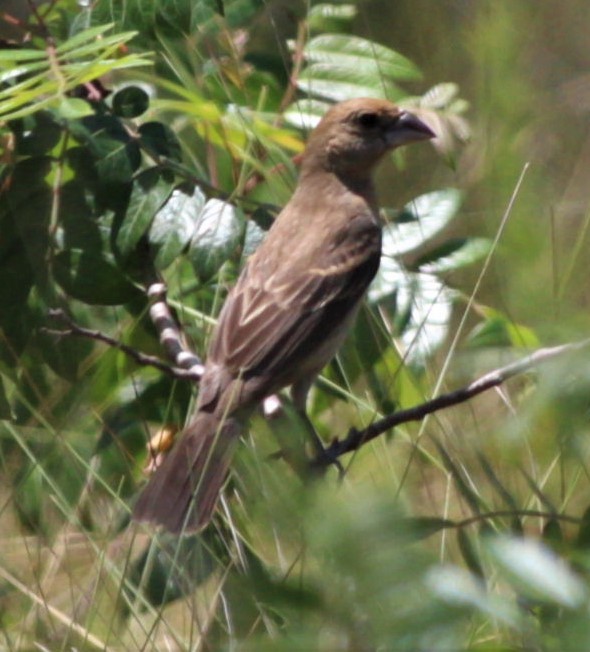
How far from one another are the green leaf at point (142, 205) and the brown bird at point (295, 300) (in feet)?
1.29

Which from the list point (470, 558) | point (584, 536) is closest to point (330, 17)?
point (470, 558)

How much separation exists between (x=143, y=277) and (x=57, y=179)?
0.32 metres

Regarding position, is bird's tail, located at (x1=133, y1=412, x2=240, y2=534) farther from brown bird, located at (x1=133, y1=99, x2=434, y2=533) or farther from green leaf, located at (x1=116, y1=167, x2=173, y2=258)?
green leaf, located at (x1=116, y1=167, x2=173, y2=258)

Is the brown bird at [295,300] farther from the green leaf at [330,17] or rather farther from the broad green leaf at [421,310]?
the green leaf at [330,17]

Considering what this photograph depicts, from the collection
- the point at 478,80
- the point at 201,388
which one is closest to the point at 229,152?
the point at 201,388

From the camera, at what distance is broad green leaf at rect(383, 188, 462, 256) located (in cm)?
294

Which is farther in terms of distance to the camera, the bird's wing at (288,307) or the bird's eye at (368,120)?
the bird's eye at (368,120)

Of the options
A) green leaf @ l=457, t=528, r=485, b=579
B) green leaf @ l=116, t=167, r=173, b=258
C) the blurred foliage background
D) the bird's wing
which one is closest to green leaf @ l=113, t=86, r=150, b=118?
the blurred foliage background

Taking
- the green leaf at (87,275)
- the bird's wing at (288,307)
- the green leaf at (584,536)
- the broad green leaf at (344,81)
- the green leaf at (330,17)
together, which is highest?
the green leaf at (584,536)

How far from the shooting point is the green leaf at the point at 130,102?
2869mm

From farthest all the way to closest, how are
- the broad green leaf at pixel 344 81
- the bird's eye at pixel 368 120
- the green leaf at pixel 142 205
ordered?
the bird's eye at pixel 368 120 → the broad green leaf at pixel 344 81 → the green leaf at pixel 142 205

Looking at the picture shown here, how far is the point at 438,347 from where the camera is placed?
289cm

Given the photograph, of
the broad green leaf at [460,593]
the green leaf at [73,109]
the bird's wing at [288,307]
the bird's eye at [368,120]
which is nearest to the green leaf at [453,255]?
the bird's wing at [288,307]

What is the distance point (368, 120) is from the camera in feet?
12.2
